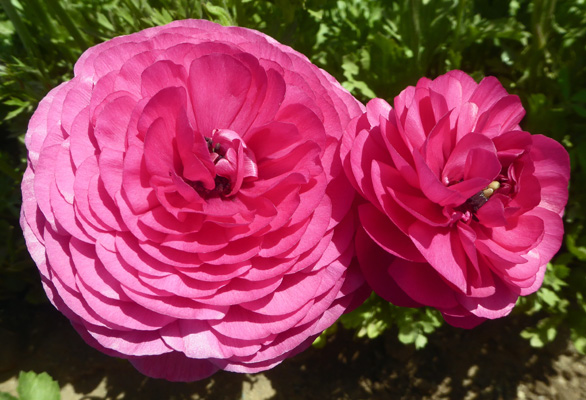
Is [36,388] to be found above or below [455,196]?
below

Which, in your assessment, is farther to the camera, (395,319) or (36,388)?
(395,319)

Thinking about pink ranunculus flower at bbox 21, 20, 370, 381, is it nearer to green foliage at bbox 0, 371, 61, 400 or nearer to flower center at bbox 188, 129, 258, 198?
flower center at bbox 188, 129, 258, 198

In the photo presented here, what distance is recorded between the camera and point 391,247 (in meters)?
0.72

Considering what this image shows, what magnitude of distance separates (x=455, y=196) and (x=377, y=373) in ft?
4.42

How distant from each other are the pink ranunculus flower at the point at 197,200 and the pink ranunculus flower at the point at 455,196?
6 centimetres

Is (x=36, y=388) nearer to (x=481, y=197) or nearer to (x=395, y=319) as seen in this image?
(x=395, y=319)

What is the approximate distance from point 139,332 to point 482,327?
1.49 metres

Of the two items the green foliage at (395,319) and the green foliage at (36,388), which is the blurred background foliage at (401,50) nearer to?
the green foliage at (395,319)

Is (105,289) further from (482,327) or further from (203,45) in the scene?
(482,327)

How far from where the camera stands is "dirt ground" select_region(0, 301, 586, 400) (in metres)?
1.79

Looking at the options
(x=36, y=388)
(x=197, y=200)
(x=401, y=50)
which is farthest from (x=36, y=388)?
(x=401, y=50)

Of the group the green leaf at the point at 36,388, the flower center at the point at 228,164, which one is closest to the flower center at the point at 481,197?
the flower center at the point at 228,164

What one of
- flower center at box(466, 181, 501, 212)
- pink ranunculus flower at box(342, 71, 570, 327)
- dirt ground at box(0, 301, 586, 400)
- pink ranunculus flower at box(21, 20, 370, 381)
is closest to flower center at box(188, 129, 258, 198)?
pink ranunculus flower at box(21, 20, 370, 381)

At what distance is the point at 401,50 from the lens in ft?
4.59
